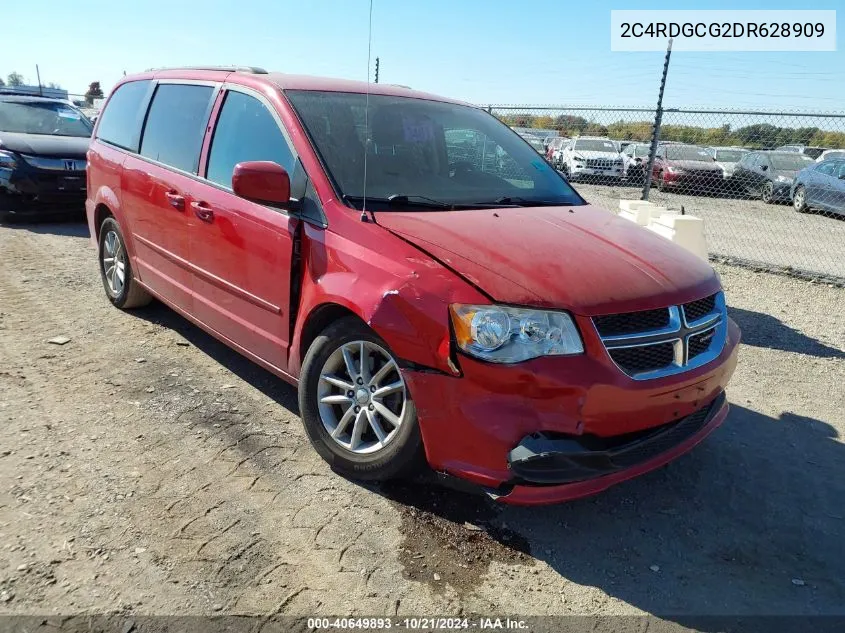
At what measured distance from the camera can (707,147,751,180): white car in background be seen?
15656mm

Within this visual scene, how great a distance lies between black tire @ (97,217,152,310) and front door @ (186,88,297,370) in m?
1.38

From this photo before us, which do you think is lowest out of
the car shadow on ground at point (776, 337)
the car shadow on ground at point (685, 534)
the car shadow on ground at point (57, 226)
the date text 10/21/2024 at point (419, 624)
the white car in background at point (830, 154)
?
the date text 10/21/2024 at point (419, 624)

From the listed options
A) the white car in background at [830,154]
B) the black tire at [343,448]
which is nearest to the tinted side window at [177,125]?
the black tire at [343,448]

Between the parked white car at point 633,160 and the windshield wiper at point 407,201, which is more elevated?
the parked white car at point 633,160

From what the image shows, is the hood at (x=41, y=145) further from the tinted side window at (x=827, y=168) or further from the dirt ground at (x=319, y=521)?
the tinted side window at (x=827, y=168)

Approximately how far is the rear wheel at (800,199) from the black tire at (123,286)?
15483 millimetres

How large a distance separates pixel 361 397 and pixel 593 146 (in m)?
13.5

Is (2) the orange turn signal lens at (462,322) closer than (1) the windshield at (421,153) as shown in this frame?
Yes

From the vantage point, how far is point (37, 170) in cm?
844

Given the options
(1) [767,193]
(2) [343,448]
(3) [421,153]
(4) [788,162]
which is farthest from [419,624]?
(1) [767,193]

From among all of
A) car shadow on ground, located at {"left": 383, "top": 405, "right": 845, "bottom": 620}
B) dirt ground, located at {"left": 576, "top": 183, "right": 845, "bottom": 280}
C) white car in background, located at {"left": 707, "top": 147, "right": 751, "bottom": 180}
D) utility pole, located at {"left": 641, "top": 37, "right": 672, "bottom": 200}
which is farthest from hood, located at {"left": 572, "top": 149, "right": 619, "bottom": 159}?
car shadow on ground, located at {"left": 383, "top": 405, "right": 845, "bottom": 620}

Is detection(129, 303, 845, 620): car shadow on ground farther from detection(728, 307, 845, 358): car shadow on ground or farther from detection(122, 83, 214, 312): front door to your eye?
detection(122, 83, 214, 312): front door

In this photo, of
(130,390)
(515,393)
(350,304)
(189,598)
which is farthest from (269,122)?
(189,598)

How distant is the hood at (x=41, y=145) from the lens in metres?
8.49
